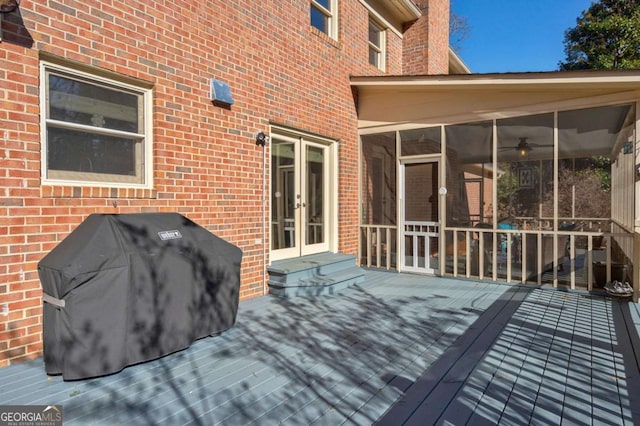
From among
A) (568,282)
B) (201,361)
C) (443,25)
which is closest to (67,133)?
(201,361)

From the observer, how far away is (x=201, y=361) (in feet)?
10.7

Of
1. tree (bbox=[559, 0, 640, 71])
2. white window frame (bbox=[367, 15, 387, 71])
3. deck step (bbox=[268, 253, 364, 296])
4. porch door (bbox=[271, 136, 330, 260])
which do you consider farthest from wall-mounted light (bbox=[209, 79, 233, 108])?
tree (bbox=[559, 0, 640, 71])

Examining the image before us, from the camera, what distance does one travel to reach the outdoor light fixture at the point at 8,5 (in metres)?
3.01

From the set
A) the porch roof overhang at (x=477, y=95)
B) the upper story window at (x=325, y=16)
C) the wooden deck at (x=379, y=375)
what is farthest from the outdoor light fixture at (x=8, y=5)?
the porch roof overhang at (x=477, y=95)

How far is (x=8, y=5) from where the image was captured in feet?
10.0

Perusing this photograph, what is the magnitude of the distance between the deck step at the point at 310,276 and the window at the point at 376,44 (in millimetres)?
4856

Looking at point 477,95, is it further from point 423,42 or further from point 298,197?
point 423,42

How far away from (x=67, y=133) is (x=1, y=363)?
202cm

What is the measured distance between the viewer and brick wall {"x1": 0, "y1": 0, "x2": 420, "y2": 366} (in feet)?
10.4

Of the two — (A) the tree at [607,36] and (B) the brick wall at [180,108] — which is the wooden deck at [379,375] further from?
(A) the tree at [607,36]

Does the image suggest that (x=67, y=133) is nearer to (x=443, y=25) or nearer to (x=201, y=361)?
(x=201, y=361)

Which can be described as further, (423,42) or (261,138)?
(423,42)
